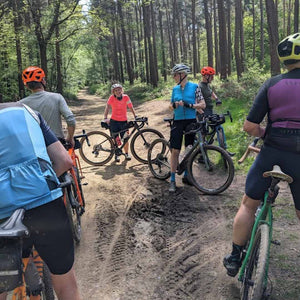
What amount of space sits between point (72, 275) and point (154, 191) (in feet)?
13.1

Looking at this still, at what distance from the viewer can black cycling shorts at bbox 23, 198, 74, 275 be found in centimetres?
188

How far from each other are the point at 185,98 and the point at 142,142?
2400 mm

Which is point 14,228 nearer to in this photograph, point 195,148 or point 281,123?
point 281,123

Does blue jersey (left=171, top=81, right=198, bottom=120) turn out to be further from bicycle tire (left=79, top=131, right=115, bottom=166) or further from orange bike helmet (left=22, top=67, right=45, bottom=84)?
bicycle tire (left=79, top=131, right=115, bottom=166)

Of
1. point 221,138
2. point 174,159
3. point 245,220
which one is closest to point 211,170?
point 174,159

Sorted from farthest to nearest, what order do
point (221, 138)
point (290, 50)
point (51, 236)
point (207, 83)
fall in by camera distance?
point (207, 83), point (221, 138), point (290, 50), point (51, 236)

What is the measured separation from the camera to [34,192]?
5.90 ft

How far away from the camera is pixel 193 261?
12.1 feet

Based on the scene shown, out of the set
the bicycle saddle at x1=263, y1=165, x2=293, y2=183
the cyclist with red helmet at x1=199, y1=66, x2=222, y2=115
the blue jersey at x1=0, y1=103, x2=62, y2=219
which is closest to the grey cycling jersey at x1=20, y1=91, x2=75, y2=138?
the blue jersey at x1=0, y1=103, x2=62, y2=219

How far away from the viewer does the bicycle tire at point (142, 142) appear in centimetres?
782

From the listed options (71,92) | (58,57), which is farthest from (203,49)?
(58,57)

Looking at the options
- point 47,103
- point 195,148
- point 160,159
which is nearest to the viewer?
point 47,103

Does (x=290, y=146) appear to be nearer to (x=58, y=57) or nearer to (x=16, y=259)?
(x=16, y=259)

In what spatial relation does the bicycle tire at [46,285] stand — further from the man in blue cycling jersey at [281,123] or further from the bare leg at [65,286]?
the man in blue cycling jersey at [281,123]
